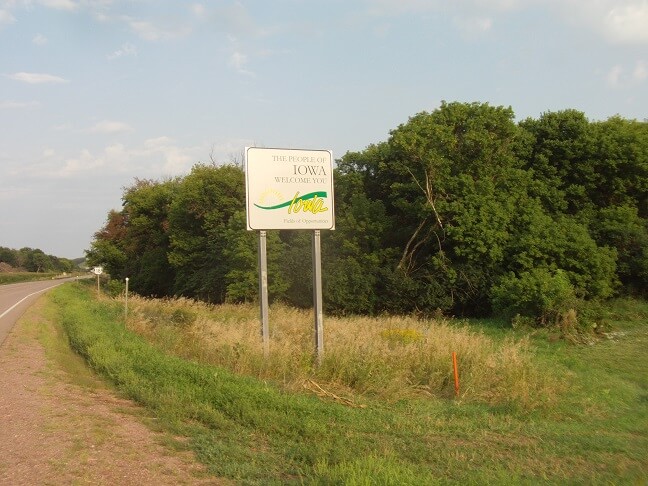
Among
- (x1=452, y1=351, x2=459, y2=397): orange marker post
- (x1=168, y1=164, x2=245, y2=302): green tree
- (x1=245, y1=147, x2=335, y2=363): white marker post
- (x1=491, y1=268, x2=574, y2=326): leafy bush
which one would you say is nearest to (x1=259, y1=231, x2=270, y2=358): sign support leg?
(x1=245, y1=147, x2=335, y2=363): white marker post

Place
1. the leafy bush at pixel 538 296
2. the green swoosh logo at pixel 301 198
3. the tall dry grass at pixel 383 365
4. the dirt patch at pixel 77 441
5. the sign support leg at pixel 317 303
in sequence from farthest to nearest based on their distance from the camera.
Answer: the leafy bush at pixel 538 296
the green swoosh logo at pixel 301 198
the sign support leg at pixel 317 303
the tall dry grass at pixel 383 365
the dirt patch at pixel 77 441

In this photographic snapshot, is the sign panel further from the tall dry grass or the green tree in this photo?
the green tree

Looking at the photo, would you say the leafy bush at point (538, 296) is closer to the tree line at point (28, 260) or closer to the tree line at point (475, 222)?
the tree line at point (475, 222)

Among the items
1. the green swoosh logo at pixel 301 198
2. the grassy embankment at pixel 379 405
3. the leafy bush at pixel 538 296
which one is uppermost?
the green swoosh logo at pixel 301 198

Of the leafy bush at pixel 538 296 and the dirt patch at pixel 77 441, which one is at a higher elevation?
the leafy bush at pixel 538 296

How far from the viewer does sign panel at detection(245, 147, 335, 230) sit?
14.5 m

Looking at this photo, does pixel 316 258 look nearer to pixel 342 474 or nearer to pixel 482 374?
pixel 482 374

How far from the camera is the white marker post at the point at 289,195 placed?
14.5 meters

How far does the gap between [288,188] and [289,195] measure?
16 cm

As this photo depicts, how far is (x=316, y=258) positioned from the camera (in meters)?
14.8

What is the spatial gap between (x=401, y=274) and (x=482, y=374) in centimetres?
2201

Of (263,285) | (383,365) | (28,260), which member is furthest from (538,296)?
(28,260)

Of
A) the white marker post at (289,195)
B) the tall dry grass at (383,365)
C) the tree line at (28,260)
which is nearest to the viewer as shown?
the tall dry grass at (383,365)

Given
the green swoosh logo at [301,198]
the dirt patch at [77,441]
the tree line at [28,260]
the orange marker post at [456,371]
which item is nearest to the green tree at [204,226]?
the green swoosh logo at [301,198]
